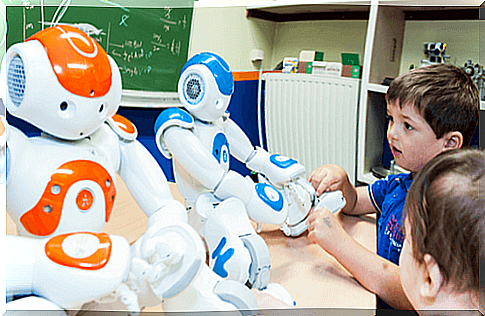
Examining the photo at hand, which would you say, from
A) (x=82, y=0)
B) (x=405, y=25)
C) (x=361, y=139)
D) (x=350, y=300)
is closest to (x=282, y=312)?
(x=350, y=300)

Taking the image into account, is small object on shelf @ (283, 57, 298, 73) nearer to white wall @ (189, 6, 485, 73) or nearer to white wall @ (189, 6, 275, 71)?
white wall @ (189, 6, 485, 73)

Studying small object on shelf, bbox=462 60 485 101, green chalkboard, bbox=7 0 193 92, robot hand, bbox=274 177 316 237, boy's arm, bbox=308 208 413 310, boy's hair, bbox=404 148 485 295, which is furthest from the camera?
small object on shelf, bbox=462 60 485 101

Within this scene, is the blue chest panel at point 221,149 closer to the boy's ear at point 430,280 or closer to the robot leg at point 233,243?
the robot leg at point 233,243

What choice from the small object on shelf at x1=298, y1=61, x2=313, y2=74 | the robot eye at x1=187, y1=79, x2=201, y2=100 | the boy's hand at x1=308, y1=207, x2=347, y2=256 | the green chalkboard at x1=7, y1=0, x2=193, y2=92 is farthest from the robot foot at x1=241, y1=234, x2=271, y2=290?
the small object on shelf at x1=298, y1=61, x2=313, y2=74

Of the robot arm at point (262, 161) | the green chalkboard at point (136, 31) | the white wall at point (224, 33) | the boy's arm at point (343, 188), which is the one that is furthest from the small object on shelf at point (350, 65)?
the robot arm at point (262, 161)

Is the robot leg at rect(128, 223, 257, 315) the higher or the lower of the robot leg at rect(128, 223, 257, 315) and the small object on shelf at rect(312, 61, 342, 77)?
the lower

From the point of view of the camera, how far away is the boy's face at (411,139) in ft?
1.69

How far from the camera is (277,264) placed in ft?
1.84

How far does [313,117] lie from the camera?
4.96ft

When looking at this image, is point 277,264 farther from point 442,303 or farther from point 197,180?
point 442,303

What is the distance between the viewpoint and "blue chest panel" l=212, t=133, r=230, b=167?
0.58 metres

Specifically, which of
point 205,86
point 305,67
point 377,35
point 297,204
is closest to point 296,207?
point 297,204

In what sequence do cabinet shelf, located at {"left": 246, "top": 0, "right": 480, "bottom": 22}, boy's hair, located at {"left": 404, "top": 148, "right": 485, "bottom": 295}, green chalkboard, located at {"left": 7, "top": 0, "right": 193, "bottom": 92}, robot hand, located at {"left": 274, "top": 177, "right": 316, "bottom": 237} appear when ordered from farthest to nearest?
cabinet shelf, located at {"left": 246, "top": 0, "right": 480, "bottom": 22} → green chalkboard, located at {"left": 7, "top": 0, "right": 193, "bottom": 92} → robot hand, located at {"left": 274, "top": 177, "right": 316, "bottom": 237} → boy's hair, located at {"left": 404, "top": 148, "right": 485, "bottom": 295}

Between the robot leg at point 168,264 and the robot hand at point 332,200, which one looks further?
the robot hand at point 332,200
